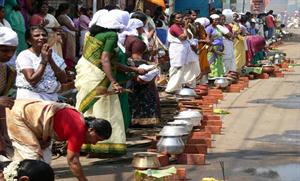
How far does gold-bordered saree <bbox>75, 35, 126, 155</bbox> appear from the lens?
7.81 meters

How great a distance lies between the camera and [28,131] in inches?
210

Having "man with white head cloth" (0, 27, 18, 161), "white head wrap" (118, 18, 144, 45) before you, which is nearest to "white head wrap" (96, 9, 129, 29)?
"white head wrap" (118, 18, 144, 45)

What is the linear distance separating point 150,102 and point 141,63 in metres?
0.88

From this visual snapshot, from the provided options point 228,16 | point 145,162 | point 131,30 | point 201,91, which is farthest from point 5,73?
point 228,16

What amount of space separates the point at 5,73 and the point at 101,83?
80.8 inches

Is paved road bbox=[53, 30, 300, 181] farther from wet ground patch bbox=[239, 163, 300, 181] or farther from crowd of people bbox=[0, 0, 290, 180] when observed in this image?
crowd of people bbox=[0, 0, 290, 180]

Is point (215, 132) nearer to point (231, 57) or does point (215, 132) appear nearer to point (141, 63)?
point (141, 63)

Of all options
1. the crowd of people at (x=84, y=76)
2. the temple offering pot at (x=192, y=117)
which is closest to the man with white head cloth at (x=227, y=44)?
the crowd of people at (x=84, y=76)

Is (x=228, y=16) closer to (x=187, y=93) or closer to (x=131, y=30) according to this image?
(x=187, y=93)

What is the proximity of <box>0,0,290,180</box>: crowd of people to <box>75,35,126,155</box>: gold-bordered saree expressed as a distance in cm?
1

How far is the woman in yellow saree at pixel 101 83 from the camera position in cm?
771

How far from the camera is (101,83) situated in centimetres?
783

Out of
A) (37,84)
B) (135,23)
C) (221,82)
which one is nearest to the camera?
(37,84)

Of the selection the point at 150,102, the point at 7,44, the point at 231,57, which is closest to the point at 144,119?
the point at 150,102
